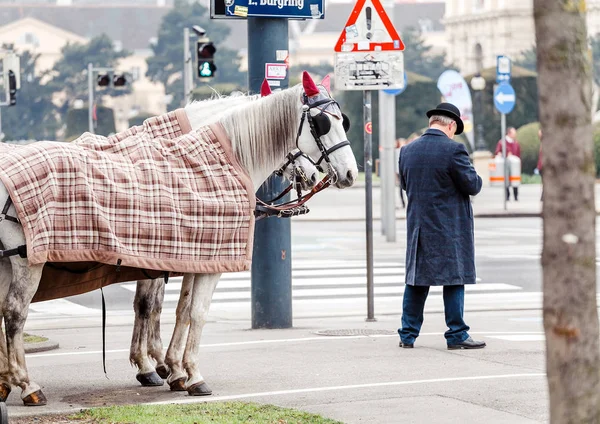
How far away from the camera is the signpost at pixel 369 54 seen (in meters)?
11.5

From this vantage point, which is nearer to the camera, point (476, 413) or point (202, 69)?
point (476, 413)

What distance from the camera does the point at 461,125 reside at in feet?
32.2

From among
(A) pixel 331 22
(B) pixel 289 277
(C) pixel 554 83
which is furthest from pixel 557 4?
(A) pixel 331 22

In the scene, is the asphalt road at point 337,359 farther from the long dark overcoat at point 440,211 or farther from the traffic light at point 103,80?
the traffic light at point 103,80

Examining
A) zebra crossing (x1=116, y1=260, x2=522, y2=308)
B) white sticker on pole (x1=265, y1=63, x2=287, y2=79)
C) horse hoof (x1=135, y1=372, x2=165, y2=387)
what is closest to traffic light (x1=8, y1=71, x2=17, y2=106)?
zebra crossing (x1=116, y1=260, x2=522, y2=308)

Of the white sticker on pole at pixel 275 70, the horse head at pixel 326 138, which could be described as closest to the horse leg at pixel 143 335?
the horse head at pixel 326 138

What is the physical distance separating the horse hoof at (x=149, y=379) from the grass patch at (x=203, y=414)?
1005mm

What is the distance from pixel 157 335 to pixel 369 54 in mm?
4145

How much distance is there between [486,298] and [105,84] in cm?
2876

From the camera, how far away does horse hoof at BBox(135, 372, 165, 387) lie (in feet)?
26.6

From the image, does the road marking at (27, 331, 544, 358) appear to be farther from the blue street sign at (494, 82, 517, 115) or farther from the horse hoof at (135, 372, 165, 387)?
the blue street sign at (494, 82, 517, 115)

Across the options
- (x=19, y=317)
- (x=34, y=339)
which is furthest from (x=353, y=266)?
(x=19, y=317)

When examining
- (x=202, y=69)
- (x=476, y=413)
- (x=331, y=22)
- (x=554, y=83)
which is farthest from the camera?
(x=331, y=22)

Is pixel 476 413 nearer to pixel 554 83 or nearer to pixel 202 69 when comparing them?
pixel 554 83
